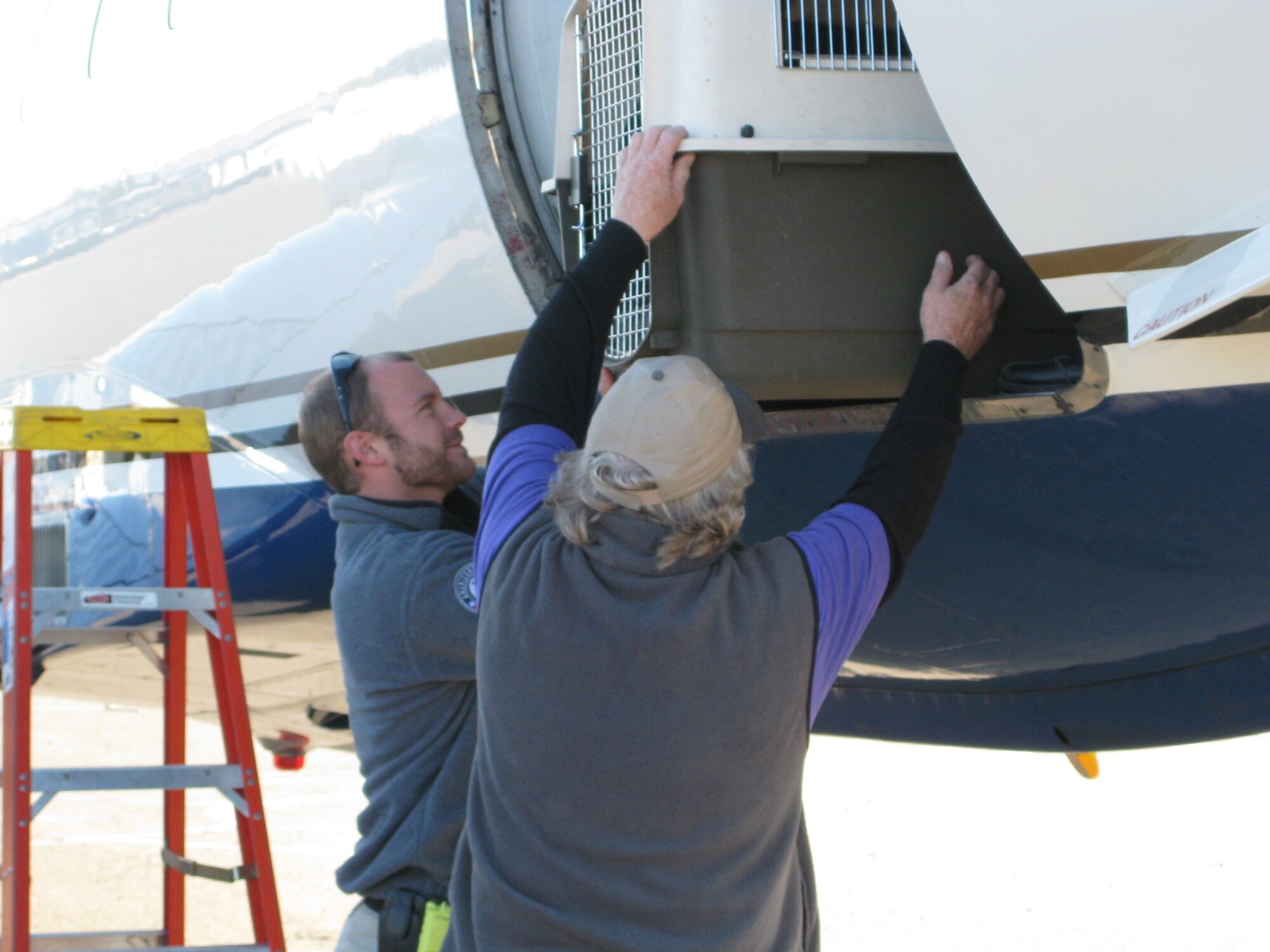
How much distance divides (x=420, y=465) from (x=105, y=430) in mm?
1080

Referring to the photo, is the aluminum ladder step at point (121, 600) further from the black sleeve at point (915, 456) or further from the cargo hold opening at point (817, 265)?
the black sleeve at point (915, 456)

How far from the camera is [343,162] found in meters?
3.01

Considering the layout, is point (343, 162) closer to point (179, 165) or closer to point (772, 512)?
point (179, 165)

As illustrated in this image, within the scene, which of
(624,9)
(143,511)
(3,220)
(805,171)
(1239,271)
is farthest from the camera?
(3,220)

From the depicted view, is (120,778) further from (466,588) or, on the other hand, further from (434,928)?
(466,588)

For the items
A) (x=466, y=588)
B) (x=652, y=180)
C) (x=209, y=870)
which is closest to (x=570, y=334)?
(x=652, y=180)

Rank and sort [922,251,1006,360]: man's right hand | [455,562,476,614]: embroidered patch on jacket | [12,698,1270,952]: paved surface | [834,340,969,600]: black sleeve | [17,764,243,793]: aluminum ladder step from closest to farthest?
[834,340,969,600]: black sleeve
[922,251,1006,360]: man's right hand
[455,562,476,614]: embroidered patch on jacket
[17,764,243,793]: aluminum ladder step
[12,698,1270,952]: paved surface

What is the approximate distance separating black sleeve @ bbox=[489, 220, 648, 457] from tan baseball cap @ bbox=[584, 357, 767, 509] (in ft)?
0.76

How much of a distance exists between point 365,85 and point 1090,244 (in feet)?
5.95

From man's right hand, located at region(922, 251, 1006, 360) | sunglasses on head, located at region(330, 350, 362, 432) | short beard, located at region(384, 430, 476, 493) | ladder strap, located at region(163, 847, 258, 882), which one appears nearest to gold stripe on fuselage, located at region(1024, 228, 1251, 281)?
man's right hand, located at region(922, 251, 1006, 360)

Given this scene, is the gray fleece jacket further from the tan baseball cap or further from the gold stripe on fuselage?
the gold stripe on fuselage

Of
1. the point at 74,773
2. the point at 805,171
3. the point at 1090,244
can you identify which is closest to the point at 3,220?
the point at 74,773

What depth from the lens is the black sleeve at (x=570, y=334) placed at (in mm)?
1862

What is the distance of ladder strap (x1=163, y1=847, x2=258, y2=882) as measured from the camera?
10.1 ft
